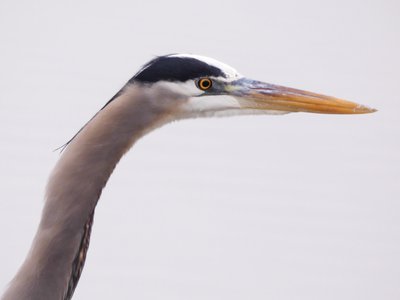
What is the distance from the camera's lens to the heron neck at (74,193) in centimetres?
88

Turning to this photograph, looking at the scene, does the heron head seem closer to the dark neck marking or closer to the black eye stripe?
the black eye stripe

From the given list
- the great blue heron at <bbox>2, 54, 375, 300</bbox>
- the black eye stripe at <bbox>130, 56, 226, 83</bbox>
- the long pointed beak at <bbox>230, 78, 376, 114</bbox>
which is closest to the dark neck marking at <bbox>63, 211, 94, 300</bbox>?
the great blue heron at <bbox>2, 54, 375, 300</bbox>

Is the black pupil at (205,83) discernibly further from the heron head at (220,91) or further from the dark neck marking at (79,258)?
the dark neck marking at (79,258)

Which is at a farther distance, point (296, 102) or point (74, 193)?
point (296, 102)

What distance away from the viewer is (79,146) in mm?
886

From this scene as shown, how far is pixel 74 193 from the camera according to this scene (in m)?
0.88

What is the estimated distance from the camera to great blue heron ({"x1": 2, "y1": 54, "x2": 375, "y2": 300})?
0.88 m

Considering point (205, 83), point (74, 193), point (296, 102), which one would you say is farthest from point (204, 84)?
point (74, 193)

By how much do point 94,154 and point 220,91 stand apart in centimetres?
26

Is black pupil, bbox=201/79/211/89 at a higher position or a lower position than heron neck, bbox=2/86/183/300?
higher

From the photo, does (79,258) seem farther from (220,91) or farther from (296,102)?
(296,102)

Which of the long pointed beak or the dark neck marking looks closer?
the dark neck marking

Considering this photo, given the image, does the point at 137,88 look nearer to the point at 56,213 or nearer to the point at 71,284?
the point at 56,213

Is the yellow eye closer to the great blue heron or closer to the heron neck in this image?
the great blue heron
